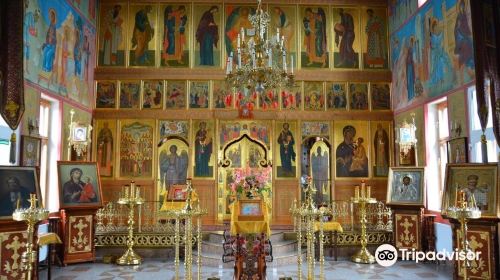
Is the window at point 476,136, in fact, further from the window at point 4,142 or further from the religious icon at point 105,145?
the religious icon at point 105,145

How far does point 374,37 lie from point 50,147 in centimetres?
1145

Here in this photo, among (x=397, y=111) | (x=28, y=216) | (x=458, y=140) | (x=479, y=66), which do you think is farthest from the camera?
(x=397, y=111)

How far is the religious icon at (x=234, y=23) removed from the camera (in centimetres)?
1434

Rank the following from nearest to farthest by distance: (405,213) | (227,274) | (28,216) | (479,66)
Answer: (28,216)
(479,66)
(227,274)
(405,213)

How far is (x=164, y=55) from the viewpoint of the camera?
1420 centimetres

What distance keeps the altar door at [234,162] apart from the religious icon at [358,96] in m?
3.56

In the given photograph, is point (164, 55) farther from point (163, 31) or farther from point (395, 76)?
point (395, 76)

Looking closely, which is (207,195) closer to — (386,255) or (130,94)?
(130,94)

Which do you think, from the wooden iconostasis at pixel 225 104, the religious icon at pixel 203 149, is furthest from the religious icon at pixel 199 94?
the religious icon at pixel 203 149

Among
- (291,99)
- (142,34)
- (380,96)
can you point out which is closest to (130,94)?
(142,34)

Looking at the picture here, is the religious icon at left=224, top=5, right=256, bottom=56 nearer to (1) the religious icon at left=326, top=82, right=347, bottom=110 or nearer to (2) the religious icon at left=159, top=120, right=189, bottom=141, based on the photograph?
(2) the religious icon at left=159, top=120, right=189, bottom=141

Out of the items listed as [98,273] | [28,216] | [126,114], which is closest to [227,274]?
[98,273]

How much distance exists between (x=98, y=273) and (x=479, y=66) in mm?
9334

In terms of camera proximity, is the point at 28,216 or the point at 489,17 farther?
the point at 489,17
